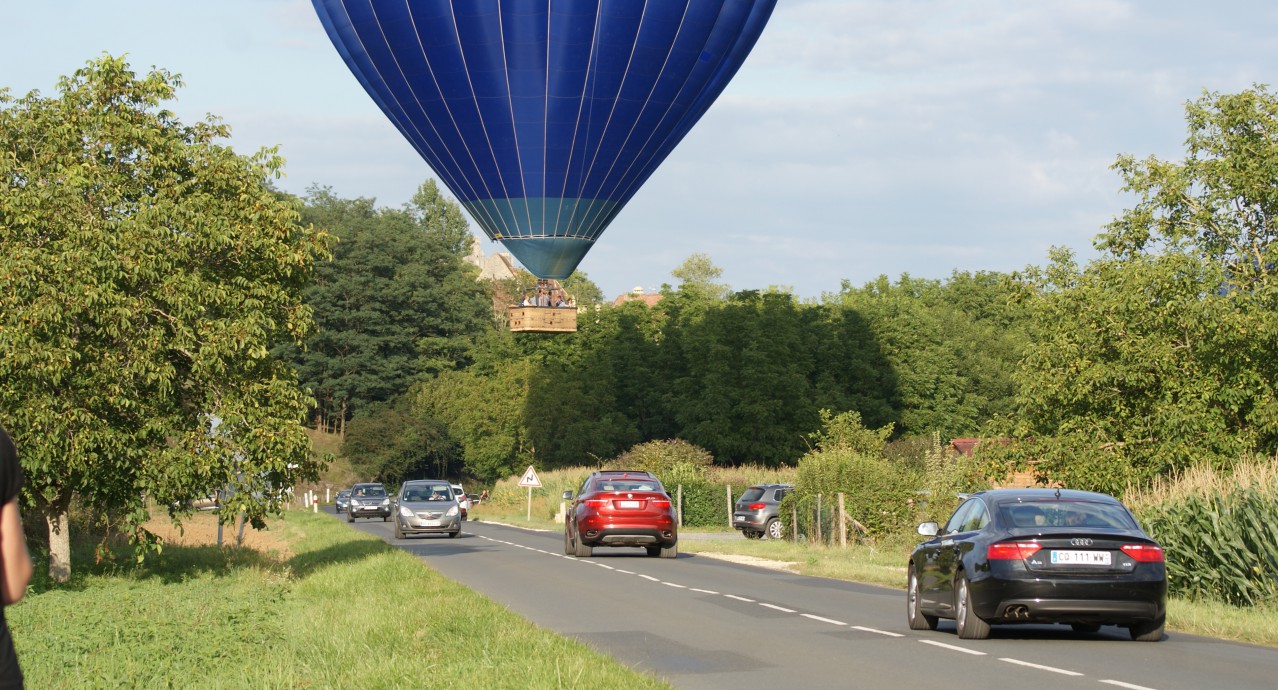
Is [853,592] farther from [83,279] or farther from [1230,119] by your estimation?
[1230,119]

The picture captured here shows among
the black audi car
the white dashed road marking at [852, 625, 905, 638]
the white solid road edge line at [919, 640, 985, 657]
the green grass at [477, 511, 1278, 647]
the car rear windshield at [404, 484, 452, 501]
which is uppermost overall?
the car rear windshield at [404, 484, 452, 501]

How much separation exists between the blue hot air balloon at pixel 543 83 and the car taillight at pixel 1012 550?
1203 inches

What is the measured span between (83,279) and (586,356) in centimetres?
8333

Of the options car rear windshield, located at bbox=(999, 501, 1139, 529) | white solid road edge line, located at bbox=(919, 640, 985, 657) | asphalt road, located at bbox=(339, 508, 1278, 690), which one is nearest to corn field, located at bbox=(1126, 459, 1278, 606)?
asphalt road, located at bbox=(339, 508, 1278, 690)

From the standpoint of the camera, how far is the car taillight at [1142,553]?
1420 centimetres

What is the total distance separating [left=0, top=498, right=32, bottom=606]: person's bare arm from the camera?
16.5ft

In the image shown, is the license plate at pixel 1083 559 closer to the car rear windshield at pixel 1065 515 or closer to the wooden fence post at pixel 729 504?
the car rear windshield at pixel 1065 515

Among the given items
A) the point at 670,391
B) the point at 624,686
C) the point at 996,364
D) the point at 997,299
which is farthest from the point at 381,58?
the point at 997,299

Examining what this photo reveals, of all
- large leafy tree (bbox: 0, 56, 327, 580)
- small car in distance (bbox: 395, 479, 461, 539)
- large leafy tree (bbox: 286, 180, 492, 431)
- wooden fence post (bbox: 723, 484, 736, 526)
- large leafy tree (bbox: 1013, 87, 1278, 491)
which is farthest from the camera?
large leafy tree (bbox: 286, 180, 492, 431)

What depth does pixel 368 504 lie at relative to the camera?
6316 cm

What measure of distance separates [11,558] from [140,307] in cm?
1630

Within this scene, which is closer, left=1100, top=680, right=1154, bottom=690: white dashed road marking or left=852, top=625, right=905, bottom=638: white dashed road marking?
left=1100, top=680, right=1154, bottom=690: white dashed road marking

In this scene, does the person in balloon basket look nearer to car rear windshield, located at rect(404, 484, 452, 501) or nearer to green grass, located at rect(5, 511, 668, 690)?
green grass, located at rect(5, 511, 668, 690)

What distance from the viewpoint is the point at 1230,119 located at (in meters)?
30.9
